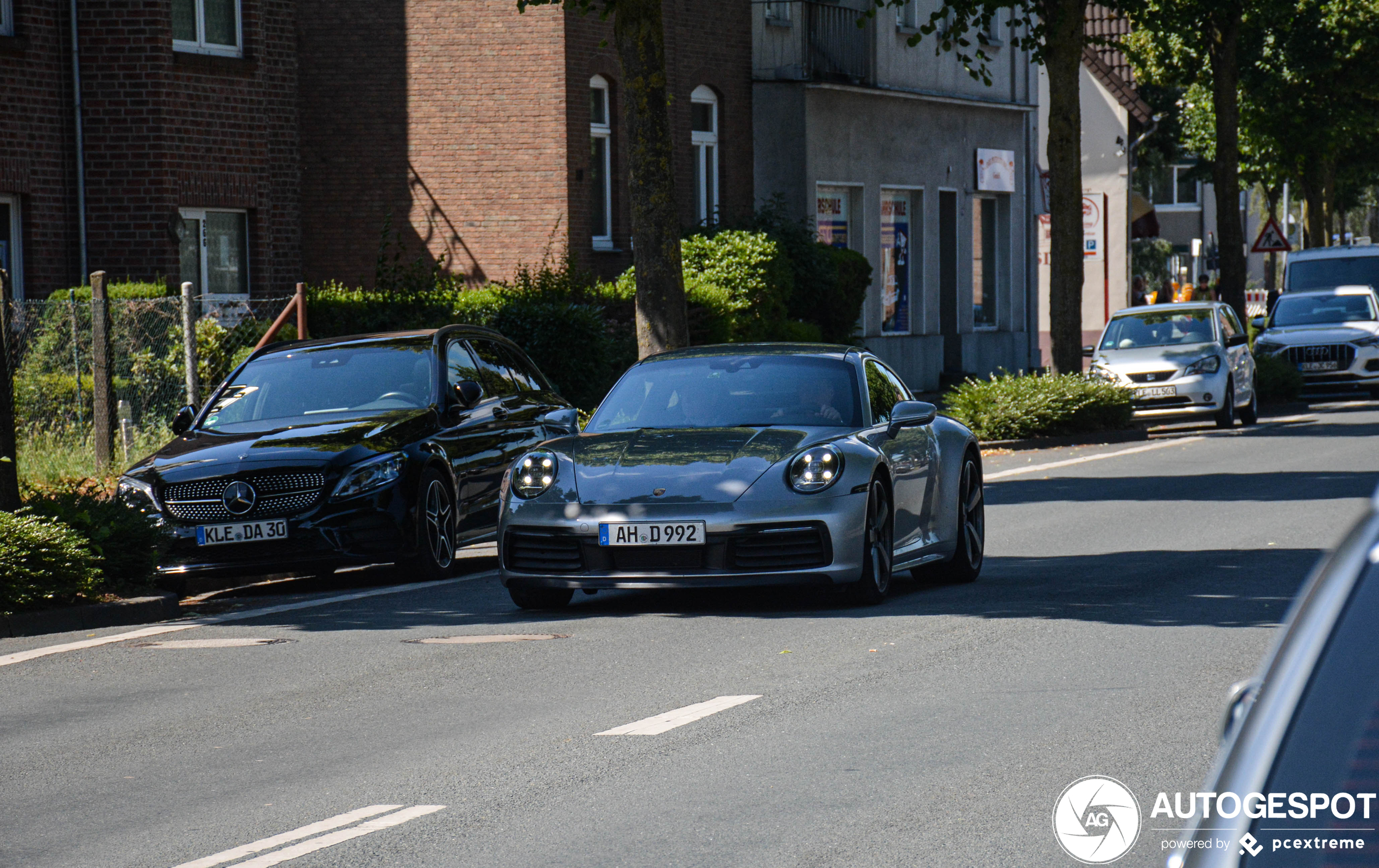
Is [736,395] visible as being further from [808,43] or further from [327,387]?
[808,43]

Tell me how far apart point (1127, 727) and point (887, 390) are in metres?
4.67

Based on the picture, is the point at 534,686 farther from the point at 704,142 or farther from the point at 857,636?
the point at 704,142

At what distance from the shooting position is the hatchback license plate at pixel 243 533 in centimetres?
1144

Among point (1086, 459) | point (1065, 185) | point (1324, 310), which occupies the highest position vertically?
point (1065, 185)

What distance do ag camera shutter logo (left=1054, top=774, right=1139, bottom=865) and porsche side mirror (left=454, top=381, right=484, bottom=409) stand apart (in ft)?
23.0

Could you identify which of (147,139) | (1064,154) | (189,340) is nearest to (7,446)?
(189,340)

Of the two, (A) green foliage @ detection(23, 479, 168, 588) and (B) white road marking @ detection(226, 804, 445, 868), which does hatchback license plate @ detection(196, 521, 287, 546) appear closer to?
(A) green foliage @ detection(23, 479, 168, 588)

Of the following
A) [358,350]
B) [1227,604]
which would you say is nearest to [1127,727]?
[1227,604]

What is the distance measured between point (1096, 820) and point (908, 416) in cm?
460

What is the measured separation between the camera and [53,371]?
59.7 ft

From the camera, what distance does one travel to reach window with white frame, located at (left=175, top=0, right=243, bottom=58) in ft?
75.2

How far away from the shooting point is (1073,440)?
23688 millimetres

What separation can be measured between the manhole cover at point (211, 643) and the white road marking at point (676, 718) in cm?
295

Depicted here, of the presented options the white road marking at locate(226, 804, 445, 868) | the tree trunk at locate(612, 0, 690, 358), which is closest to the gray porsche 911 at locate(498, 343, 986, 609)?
the white road marking at locate(226, 804, 445, 868)
